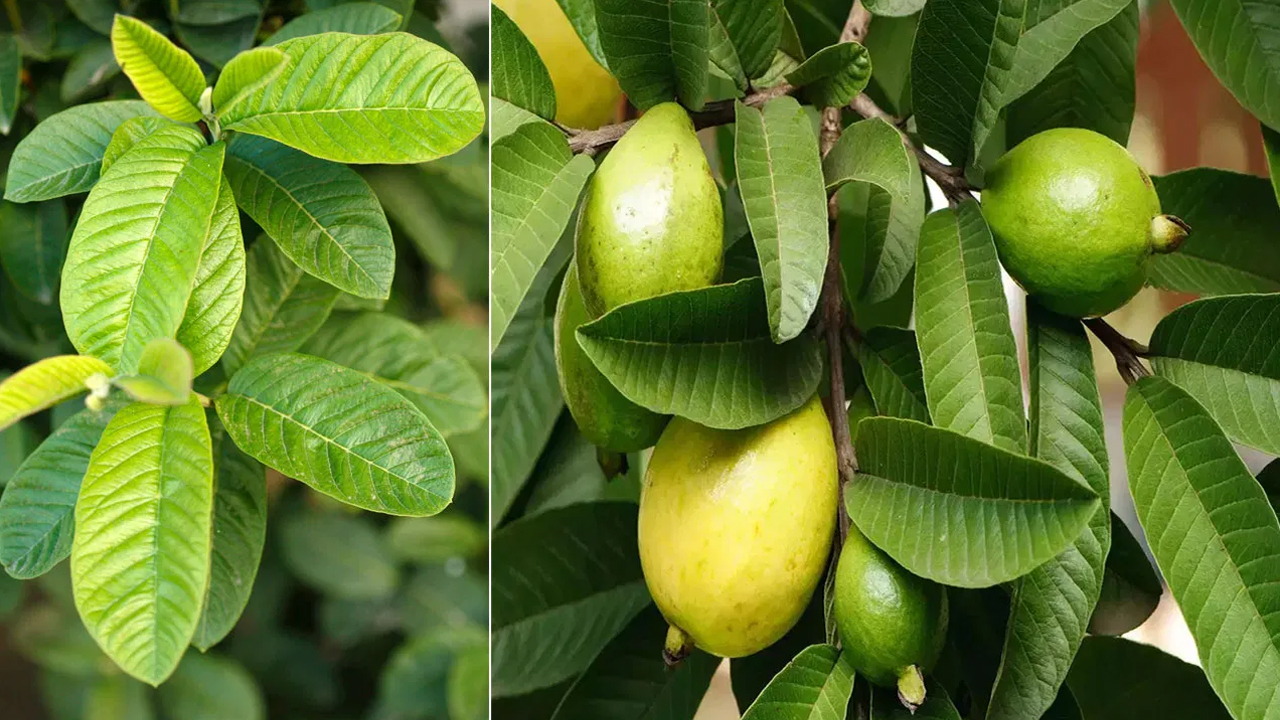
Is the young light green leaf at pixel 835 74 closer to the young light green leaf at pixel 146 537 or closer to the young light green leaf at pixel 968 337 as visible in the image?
the young light green leaf at pixel 968 337

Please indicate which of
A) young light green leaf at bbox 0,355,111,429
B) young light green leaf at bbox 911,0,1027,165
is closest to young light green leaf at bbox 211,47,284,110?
young light green leaf at bbox 0,355,111,429

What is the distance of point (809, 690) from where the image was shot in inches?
15.2

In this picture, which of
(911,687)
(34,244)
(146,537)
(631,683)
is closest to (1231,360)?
(911,687)

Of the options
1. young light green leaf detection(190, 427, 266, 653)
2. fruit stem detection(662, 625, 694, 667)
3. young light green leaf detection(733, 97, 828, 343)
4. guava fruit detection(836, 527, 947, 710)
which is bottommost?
young light green leaf detection(190, 427, 266, 653)

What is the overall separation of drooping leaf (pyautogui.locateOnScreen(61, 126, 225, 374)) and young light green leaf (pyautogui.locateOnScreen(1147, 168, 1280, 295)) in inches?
16.2

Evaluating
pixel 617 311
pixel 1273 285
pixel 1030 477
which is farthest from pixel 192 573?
pixel 1273 285

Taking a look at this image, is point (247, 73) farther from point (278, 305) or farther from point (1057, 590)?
point (1057, 590)

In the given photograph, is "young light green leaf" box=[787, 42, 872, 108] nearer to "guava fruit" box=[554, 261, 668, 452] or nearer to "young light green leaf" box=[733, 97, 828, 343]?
"young light green leaf" box=[733, 97, 828, 343]

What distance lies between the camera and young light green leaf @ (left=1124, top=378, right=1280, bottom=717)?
1.24ft

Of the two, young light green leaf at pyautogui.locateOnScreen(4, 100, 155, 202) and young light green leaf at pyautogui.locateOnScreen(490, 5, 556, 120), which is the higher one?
young light green leaf at pyautogui.locateOnScreen(490, 5, 556, 120)

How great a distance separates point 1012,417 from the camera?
1.23 ft

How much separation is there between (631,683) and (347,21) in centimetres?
33

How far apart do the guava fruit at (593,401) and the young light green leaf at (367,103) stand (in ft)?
0.29

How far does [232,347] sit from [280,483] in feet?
0.46
